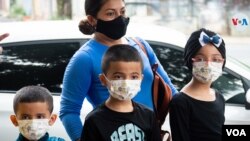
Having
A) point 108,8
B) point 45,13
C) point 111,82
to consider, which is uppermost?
point 108,8

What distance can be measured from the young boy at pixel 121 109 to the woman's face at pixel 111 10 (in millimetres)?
220

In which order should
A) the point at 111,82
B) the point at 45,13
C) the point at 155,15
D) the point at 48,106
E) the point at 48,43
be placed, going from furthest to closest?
1. the point at 45,13
2. the point at 155,15
3. the point at 48,43
4. the point at 48,106
5. the point at 111,82

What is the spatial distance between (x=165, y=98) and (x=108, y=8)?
0.53 metres

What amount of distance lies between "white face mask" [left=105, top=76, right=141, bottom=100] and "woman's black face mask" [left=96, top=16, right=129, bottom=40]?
32 centimetres

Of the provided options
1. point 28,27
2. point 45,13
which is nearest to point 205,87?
point 28,27

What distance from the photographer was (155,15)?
8625mm

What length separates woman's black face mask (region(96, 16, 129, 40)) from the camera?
2.39m

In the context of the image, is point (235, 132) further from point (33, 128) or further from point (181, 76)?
point (181, 76)

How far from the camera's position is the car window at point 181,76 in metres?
3.55

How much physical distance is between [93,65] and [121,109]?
9.9 inches

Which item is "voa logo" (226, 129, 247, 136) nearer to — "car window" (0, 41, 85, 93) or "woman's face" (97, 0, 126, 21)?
"woman's face" (97, 0, 126, 21)

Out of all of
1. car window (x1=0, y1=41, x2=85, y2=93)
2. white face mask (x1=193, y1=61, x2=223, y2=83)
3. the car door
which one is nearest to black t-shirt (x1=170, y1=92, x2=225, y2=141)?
white face mask (x1=193, y1=61, x2=223, y2=83)

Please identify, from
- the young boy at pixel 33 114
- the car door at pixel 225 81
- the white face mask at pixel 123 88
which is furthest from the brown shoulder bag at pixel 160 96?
the car door at pixel 225 81

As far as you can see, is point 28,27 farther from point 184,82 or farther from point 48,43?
point 184,82
